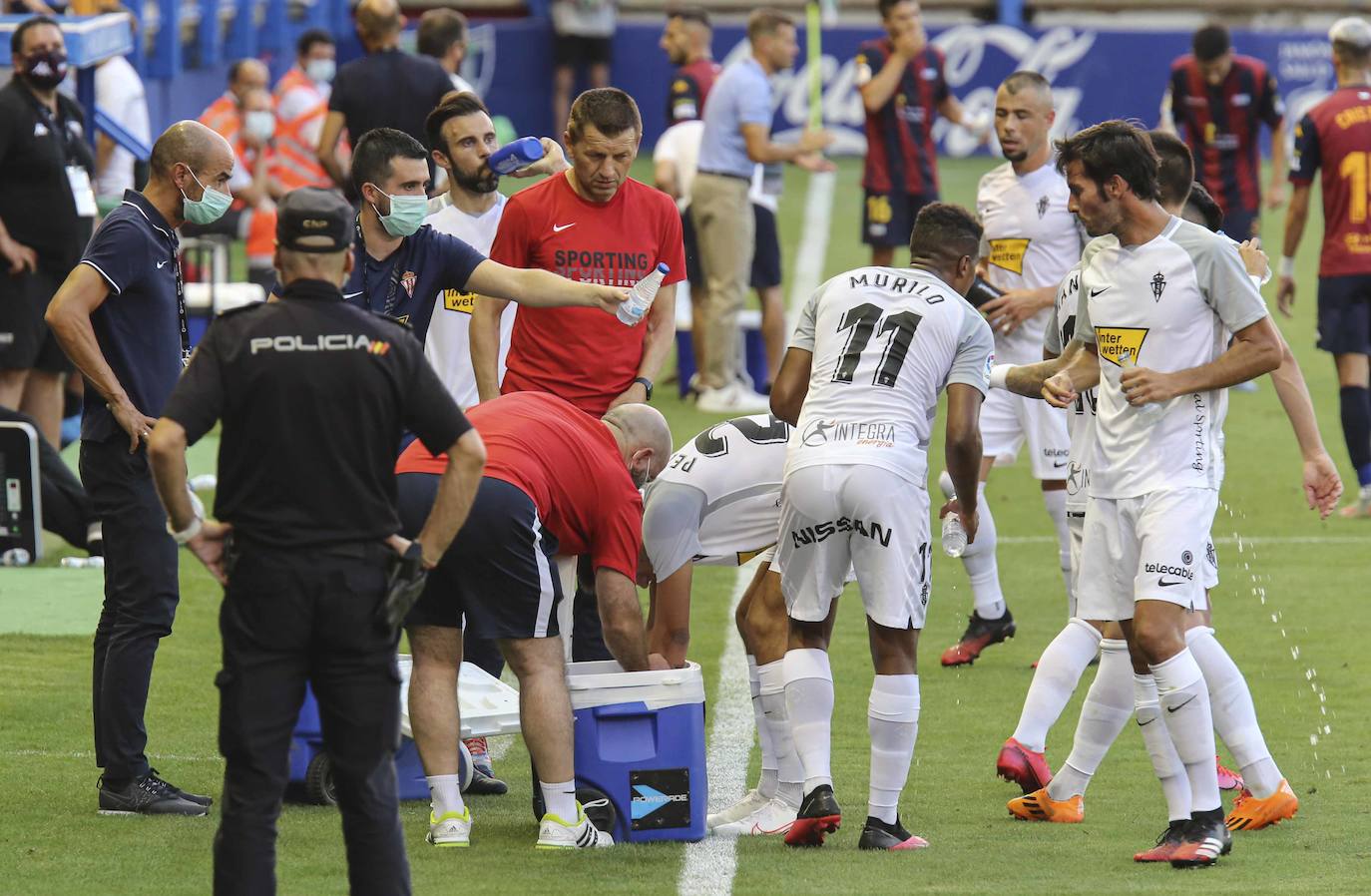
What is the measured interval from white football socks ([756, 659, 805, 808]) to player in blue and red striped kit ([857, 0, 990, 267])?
318 inches

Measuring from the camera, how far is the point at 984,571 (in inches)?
338

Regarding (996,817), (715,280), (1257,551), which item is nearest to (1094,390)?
(996,817)

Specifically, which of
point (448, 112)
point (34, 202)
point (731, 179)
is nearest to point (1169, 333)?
point (448, 112)

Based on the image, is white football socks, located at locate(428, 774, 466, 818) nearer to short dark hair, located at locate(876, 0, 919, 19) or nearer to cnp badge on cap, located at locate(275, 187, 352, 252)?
cnp badge on cap, located at locate(275, 187, 352, 252)

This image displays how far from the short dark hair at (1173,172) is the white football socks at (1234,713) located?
1412 mm

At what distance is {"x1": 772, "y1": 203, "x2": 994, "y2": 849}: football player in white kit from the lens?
598cm

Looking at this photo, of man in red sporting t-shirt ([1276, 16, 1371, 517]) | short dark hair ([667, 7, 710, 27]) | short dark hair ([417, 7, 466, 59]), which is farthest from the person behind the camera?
short dark hair ([667, 7, 710, 27])

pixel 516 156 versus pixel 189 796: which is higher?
pixel 516 156

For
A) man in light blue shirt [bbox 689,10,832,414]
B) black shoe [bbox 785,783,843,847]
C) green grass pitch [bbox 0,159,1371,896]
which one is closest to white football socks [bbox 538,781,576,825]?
green grass pitch [bbox 0,159,1371,896]

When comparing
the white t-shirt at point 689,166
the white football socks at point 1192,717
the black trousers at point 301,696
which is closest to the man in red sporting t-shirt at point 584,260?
the white football socks at point 1192,717

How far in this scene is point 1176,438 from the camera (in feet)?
19.5

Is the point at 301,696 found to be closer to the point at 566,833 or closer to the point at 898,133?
the point at 566,833

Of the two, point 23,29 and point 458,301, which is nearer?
point 458,301

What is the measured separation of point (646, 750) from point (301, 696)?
1537 millimetres
